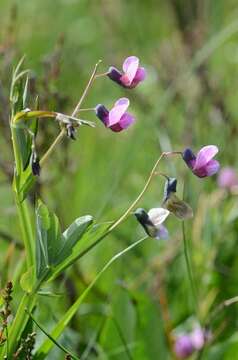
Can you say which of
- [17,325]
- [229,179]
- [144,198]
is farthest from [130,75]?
[144,198]

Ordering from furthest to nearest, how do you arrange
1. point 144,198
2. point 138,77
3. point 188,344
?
point 144,198 < point 188,344 < point 138,77

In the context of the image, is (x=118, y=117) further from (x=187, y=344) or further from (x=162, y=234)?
(x=187, y=344)

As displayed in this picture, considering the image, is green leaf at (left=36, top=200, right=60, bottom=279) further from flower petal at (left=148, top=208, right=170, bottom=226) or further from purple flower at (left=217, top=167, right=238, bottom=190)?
purple flower at (left=217, top=167, right=238, bottom=190)

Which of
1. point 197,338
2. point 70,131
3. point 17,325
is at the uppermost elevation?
point 70,131

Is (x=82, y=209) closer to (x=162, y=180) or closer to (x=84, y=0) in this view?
(x=162, y=180)

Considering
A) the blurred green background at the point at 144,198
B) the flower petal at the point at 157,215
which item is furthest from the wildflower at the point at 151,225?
the blurred green background at the point at 144,198

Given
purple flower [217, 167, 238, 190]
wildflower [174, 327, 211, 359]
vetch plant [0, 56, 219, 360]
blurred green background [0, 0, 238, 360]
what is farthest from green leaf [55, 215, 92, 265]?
purple flower [217, 167, 238, 190]

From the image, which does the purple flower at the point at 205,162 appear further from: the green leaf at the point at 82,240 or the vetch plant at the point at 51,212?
the green leaf at the point at 82,240

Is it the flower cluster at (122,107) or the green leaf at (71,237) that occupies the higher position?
the flower cluster at (122,107)

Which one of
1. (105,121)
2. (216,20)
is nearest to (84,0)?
(216,20)

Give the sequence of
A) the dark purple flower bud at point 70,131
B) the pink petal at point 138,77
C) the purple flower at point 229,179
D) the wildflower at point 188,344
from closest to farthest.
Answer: the dark purple flower bud at point 70,131 < the pink petal at point 138,77 < the wildflower at point 188,344 < the purple flower at point 229,179
